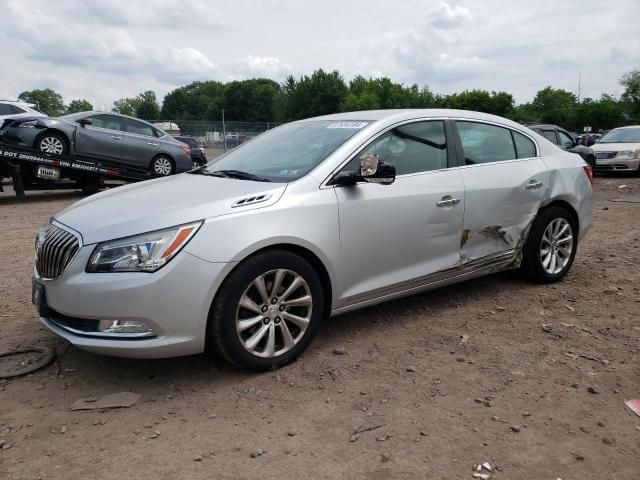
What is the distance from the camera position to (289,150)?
13.2ft

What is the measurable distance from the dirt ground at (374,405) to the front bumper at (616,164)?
12410 mm

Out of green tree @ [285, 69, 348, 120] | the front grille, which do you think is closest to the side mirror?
the front grille

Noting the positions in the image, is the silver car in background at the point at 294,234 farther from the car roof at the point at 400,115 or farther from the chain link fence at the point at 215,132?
the chain link fence at the point at 215,132

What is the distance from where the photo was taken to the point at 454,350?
3637mm

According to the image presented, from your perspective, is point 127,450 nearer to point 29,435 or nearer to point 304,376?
point 29,435

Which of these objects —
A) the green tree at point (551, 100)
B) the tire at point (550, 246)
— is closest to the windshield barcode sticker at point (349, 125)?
the tire at point (550, 246)

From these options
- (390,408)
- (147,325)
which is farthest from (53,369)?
(390,408)

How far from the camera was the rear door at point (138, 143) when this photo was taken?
12330 millimetres

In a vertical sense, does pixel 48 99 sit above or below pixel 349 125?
above

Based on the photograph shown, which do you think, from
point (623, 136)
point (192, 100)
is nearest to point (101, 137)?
point (623, 136)

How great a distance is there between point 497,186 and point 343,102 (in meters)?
87.0

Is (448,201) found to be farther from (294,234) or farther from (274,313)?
(274,313)

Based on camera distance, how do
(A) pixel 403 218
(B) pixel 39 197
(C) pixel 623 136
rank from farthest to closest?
(C) pixel 623 136, (B) pixel 39 197, (A) pixel 403 218

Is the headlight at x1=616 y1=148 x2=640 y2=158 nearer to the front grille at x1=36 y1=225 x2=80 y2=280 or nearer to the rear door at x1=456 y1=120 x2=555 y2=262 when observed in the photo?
the rear door at x1=456 y1=120 x2=555 y2=262
